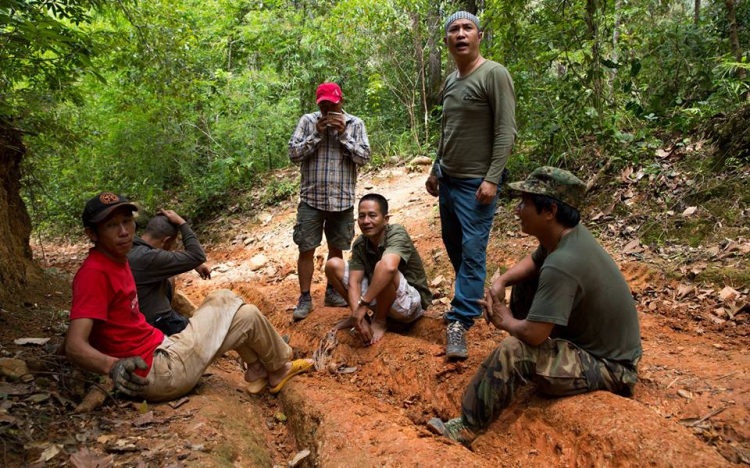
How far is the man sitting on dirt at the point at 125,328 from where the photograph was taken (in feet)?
8.45

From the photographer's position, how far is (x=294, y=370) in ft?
12.6

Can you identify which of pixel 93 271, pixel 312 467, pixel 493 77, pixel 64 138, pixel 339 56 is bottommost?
pixel 312 467

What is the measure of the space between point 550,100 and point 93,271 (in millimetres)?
6054

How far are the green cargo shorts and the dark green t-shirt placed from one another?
0.53 meters

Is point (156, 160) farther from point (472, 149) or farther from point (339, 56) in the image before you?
point (472, 149)

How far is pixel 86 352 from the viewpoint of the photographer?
8.24 feet

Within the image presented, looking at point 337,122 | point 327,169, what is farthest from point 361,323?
point 337,122

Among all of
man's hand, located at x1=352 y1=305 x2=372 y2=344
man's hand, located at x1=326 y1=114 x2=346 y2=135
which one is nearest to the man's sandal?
man's hand, located at x1=352 y1=305 x2=372 y2=344

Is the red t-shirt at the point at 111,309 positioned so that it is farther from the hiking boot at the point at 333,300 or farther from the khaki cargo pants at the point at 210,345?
the hiking boot at the point at 333,300

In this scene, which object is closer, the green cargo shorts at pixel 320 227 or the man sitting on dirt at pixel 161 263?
the man sitting on dirt at pixel 161 263

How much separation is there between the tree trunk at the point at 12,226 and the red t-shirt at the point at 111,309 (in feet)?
6.40

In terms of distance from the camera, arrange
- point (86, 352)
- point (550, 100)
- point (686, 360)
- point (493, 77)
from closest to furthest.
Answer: point (86, 352) → point (686, 360) → point (493, 77) → point (550, 100)

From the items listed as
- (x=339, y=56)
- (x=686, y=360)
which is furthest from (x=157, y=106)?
(x=686, y=360)

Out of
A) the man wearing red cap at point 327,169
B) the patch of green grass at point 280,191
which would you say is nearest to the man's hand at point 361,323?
the man wearing red cap at point 327,169
